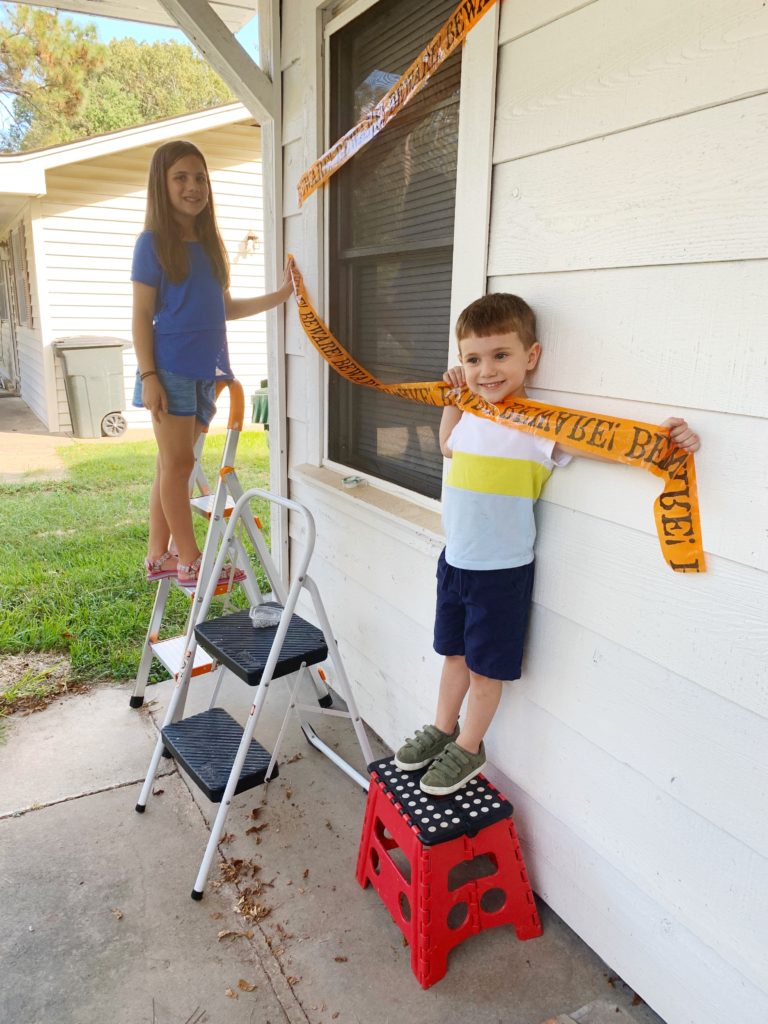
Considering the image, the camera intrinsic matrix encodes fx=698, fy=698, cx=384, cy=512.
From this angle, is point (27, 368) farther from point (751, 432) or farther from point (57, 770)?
point (751, 432)

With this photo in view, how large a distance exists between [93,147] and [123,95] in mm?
28624

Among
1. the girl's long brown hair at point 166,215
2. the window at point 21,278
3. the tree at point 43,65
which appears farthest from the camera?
the tree at point 43,65

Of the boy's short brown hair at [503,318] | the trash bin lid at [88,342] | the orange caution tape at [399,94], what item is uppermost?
the orange caution tape at [399,94]

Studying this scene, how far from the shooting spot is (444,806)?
1810 millimetres

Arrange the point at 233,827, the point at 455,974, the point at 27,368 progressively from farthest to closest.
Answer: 1. the point at 27,368
2. the point at 233,827
3. the point at 455,974

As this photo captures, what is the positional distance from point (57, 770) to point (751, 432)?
2440mm

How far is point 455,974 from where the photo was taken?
1732 millimetres

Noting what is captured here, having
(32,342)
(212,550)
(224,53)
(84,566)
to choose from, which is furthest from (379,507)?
(32,342)

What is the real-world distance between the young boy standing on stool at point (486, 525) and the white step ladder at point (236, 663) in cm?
41

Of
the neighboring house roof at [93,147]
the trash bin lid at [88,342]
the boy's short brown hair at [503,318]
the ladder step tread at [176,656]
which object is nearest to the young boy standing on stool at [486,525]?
the boy's short brown hair at [503,318]

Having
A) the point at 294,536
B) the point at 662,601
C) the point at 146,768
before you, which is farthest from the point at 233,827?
the point at 662,601

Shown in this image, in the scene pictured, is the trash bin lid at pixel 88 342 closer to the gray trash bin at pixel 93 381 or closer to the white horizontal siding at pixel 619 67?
the gray trash bin at pixel 93 381

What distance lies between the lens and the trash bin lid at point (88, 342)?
26.2ft

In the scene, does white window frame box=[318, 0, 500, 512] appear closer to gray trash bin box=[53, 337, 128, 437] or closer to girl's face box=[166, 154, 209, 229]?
girl's face box=[166, 154, 209, 229]
